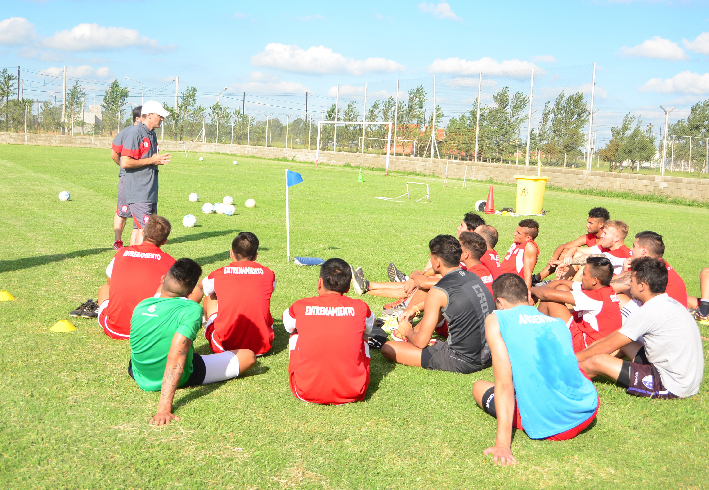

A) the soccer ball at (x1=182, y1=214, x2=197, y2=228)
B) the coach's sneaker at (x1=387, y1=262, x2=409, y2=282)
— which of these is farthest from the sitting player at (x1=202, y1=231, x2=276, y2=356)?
the soccer ball at (x1=182, y1=214, x2=197, y2=228)

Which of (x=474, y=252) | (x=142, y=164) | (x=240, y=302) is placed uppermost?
(x=142, y=164)

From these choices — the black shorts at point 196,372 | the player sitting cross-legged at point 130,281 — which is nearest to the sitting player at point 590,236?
the player sitting cross-legged at point 130,281

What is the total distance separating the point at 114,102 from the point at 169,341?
2243 inches

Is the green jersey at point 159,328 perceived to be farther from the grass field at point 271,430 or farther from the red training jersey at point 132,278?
the red training jersey at point 132,278

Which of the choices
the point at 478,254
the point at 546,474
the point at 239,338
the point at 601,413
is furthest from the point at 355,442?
the point at 478,254

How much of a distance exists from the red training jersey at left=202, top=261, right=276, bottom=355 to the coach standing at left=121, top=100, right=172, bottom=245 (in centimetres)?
406

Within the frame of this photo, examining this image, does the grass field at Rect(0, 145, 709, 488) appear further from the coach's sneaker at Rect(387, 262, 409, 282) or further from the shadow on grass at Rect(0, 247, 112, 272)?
the coach's sneaker at Rect(387, 262, 409, 282)

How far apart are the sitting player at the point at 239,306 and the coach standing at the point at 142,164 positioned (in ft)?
13.2

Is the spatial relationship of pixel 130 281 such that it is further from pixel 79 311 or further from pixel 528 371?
pixel 528 371

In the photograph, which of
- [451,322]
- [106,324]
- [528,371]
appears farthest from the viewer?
[106,324]

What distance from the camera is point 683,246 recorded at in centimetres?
1394

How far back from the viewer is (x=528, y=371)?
3.86 meters

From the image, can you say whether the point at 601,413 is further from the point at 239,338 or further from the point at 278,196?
A: the point at 278,196

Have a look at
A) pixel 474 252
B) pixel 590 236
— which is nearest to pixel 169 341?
pixel 474 252
